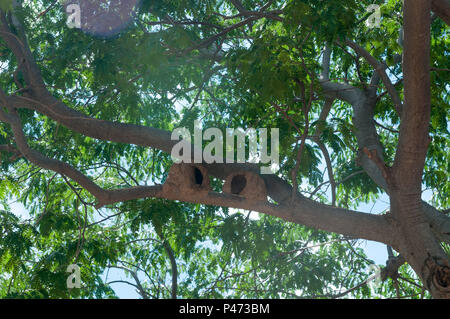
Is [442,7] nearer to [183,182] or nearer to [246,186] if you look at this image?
[246,186]

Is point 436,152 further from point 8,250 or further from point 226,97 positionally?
point 8,250

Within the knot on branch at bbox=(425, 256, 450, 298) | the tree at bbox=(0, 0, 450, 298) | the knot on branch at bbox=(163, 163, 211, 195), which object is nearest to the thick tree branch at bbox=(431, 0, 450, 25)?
the tree at bbox=(0, 0, 450, 298)

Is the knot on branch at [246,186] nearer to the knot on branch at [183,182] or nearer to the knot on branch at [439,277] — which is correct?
the knot on branch at [183,182]

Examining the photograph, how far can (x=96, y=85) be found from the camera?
6.28 metres

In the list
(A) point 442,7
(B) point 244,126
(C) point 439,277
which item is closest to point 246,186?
(B) point 244,126

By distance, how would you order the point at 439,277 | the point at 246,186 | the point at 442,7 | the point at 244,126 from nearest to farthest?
the point at 439,277
the point at 442,7
the point at 246,186
the point at 244,126

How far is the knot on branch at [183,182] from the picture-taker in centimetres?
475

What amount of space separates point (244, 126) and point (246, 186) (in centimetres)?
125

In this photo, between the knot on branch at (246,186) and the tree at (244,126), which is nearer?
the tree at (244,126)

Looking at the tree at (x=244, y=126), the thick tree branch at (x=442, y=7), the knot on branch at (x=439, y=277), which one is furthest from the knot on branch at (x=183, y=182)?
the thick tree branch at (x=442, y=7)

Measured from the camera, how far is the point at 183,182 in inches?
187

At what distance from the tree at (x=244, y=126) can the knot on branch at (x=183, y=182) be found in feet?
0.06

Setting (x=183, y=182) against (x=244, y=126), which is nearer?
(x=183, y=182)
